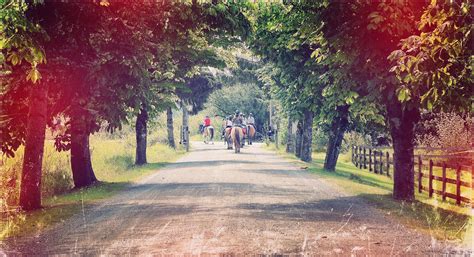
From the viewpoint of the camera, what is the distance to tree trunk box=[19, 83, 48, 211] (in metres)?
14.9

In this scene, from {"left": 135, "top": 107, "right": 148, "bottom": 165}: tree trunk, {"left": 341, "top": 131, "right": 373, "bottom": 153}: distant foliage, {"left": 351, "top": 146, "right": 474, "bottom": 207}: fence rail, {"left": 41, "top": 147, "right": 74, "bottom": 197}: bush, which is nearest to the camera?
{"left": 351, "top": 146, "right": 474, "bottom": 207}: fence rail

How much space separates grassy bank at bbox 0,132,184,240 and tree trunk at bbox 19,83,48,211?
43cm

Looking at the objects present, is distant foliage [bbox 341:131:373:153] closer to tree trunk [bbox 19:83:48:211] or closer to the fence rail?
the fence rail

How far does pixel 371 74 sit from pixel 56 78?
7.88 m

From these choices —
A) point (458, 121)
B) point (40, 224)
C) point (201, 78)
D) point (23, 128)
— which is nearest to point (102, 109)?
point (23, 128)

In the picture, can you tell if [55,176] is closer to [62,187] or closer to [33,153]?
[62,187]

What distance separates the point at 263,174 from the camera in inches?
944

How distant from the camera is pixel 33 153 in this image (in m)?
15.0

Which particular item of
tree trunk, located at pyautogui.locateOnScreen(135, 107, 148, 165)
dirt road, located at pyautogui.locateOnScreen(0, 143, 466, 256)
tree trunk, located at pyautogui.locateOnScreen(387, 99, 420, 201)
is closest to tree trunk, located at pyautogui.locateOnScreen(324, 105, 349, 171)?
tree trunk, located at pyautogui.locateOnScreen(135, 107, 148, 165)

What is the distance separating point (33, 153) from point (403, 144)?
31.0 ft

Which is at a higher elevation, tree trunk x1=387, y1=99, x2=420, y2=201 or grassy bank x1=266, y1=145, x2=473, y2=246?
tree trunk x1=387, y1=99, x2=420, y2=201

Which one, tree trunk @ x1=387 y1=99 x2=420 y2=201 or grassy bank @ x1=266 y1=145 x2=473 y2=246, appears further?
tree trunk @ x1=387 y1=99 x2=420 y2=201

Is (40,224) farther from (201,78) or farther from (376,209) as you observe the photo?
(201,78)

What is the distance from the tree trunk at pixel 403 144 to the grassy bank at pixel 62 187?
7874 millimetres
